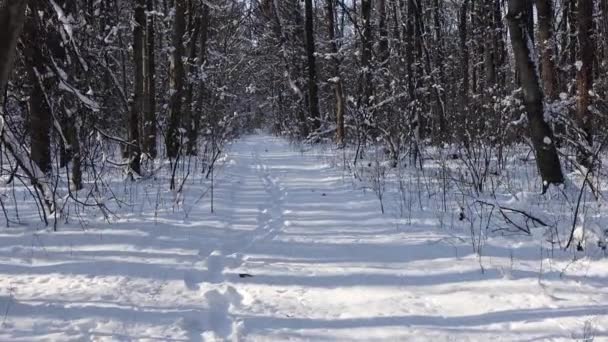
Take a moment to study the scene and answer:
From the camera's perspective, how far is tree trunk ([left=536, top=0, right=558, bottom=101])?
9.01m

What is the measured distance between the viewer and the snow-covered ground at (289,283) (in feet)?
9.80

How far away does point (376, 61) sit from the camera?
15.8m

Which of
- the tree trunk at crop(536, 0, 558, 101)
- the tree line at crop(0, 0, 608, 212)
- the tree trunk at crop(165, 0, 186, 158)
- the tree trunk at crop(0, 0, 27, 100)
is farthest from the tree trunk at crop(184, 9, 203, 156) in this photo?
the tree trunk at crop(0, 0, 27, 100)

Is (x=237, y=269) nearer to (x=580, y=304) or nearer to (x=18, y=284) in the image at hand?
(x=18, y=284)

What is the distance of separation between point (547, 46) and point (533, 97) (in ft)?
10.5

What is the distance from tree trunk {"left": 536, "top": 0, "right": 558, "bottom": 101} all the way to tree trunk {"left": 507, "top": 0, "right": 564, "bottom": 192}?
Answer: 301 cm

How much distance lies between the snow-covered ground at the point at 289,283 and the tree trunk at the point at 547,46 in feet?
16.0

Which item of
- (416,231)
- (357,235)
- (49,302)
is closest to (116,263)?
(49,302)

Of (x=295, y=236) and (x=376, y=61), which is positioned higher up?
(x=376, y=61)

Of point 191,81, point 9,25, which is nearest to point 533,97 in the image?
point 9,25

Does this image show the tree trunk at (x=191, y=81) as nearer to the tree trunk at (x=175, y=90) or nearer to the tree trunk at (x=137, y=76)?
the tree trunk at (x=175, y=90)

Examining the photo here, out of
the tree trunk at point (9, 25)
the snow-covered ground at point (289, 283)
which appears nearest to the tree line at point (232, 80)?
the tree trunk at point (9, 25)

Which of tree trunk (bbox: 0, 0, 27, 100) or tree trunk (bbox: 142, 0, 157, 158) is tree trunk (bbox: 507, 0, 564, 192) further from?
tree trunk (bbox: 142, 0, 157, 158)

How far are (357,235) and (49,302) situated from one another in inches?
117
